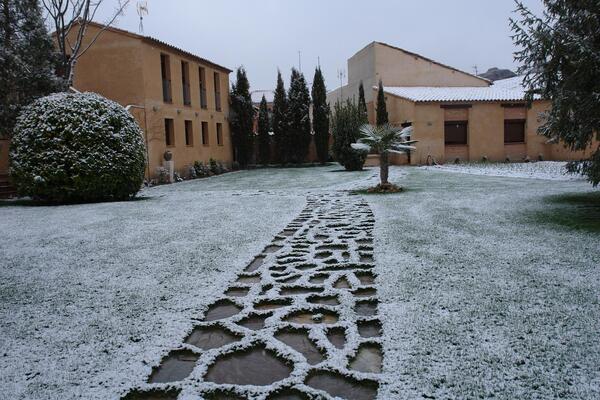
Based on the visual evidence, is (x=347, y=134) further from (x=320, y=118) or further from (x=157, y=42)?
(x=320, y=118)

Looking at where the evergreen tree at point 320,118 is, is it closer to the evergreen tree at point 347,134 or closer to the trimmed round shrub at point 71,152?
the evergreen tree at point 347,134

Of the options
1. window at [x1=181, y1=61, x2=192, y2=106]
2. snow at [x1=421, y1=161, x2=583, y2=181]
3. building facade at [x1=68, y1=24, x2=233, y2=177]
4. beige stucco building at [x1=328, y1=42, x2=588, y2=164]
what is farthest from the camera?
beige stucco building at [x1=328, y1=42, x2=588, y2=164]

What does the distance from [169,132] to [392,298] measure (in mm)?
17295

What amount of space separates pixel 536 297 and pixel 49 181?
1014 centimetres

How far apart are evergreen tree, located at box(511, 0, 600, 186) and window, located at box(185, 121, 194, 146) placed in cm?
1608

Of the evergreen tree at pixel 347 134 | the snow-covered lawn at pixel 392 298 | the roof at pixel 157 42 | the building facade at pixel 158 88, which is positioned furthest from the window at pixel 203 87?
the snow-covered lawn at pixel 392 298

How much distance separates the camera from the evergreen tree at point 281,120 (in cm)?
2626

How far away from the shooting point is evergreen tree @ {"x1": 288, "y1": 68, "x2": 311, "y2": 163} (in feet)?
85.9

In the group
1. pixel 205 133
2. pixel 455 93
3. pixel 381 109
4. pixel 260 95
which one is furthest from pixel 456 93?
pixel 260 95

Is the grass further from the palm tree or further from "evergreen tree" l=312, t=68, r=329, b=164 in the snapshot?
"evergreen tree" l=312, t=68, r=329, b=164

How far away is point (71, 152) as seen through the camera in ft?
33.5

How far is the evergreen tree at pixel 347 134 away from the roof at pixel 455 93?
238 inches

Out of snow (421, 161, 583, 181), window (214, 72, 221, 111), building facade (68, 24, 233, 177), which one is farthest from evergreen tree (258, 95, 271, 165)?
snow (421, 161, 583, 181)

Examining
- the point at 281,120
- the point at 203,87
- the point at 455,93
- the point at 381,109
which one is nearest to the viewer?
the point at 203,87
